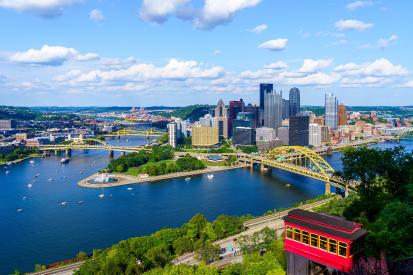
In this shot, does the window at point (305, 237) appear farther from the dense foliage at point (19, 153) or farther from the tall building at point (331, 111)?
the tall building at point (331, 111)

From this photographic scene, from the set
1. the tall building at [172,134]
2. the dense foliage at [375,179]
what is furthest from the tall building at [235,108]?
the dense foliage at [375,179]

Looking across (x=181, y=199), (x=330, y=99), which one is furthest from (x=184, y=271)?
(x=330, y=99)

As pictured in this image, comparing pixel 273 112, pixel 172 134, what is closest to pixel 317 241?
pixel 172 134

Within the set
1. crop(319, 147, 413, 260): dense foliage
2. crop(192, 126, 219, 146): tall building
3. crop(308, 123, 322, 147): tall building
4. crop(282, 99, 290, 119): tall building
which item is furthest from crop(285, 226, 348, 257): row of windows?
crop(282, 99, 290, 119): tall building

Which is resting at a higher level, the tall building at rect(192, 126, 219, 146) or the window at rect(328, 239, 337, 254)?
the window at rect(328, 239, 337, 254)

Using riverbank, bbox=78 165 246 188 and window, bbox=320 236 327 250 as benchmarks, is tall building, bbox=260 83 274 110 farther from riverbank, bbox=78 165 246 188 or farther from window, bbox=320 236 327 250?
window, bbox=320 236 327 250

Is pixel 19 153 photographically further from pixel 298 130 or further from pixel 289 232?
pixel 289 232
